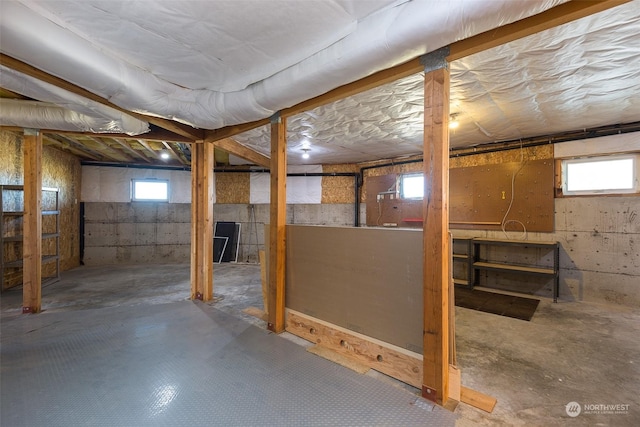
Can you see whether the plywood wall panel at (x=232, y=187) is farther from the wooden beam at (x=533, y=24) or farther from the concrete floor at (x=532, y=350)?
the wooden beam at (x=533, y=24)

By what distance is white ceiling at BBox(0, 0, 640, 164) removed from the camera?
134 cm

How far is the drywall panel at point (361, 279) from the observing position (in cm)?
175

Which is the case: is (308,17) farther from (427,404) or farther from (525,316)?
(525,316)

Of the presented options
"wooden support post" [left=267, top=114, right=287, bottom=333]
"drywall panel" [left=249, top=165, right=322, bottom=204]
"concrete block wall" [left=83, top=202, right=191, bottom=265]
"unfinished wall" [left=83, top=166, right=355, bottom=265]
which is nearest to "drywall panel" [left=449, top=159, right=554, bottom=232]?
"unfinished wall" [left=83, top=166, right=355, bottom=265]

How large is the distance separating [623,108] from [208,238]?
4.77 m

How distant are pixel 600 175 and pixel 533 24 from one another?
10.8 feet

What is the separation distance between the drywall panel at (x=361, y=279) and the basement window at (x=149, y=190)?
474 centimetres

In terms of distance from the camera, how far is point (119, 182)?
5.69m

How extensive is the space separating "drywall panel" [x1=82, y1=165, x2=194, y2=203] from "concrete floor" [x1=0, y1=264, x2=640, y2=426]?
84.0 inches

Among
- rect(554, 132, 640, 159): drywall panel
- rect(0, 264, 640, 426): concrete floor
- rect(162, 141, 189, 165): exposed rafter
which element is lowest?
rect(0, 264, 640, 426): concrete floor

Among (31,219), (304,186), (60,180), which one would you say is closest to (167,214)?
(60,180)

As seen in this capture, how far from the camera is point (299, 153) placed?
15.6 ft

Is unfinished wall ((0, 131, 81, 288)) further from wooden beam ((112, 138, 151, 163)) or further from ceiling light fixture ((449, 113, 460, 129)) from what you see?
ceiling light fixture ((449, 113, 460, 129))

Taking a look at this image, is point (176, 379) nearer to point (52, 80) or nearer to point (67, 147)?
point (52, 80)
